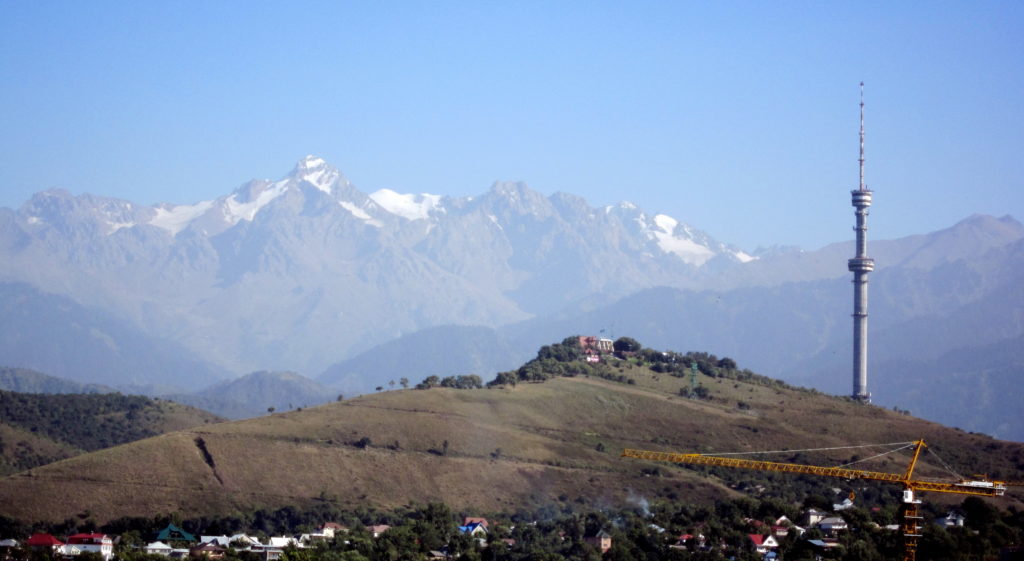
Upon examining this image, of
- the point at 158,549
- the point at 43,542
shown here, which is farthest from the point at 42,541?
the point at 158,549

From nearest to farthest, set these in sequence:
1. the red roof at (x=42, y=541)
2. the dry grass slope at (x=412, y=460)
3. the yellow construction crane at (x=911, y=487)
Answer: the yellow construction crane at (x=911, y=487) < the red roof at (x=42, y=541) < the dry grass slope at (x=412, y=460)

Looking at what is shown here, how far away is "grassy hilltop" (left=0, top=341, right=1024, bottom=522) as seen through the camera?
155 m

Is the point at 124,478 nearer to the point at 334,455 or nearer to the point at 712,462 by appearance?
the point at 334,455

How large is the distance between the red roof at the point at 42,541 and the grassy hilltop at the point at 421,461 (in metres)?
18.5

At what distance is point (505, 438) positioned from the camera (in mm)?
184625

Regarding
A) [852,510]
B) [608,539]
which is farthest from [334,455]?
[852,510]

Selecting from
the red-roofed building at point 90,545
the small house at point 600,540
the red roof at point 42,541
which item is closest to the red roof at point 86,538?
the red-roofed building at point 90,545

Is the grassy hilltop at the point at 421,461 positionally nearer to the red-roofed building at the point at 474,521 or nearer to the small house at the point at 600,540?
the red-roofed building at the point at 474,521

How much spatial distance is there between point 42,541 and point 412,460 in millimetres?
56796

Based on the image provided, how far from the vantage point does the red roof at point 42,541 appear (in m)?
122

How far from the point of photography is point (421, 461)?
173250 millimetres

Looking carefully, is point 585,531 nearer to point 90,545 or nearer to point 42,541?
point 90,545

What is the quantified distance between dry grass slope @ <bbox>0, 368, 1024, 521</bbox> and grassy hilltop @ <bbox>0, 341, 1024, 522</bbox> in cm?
21

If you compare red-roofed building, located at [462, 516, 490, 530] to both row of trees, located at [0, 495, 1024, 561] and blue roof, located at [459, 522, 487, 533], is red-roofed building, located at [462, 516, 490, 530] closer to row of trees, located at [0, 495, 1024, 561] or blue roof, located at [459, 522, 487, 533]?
blue roof, located at [459, 522, 487, 533]
